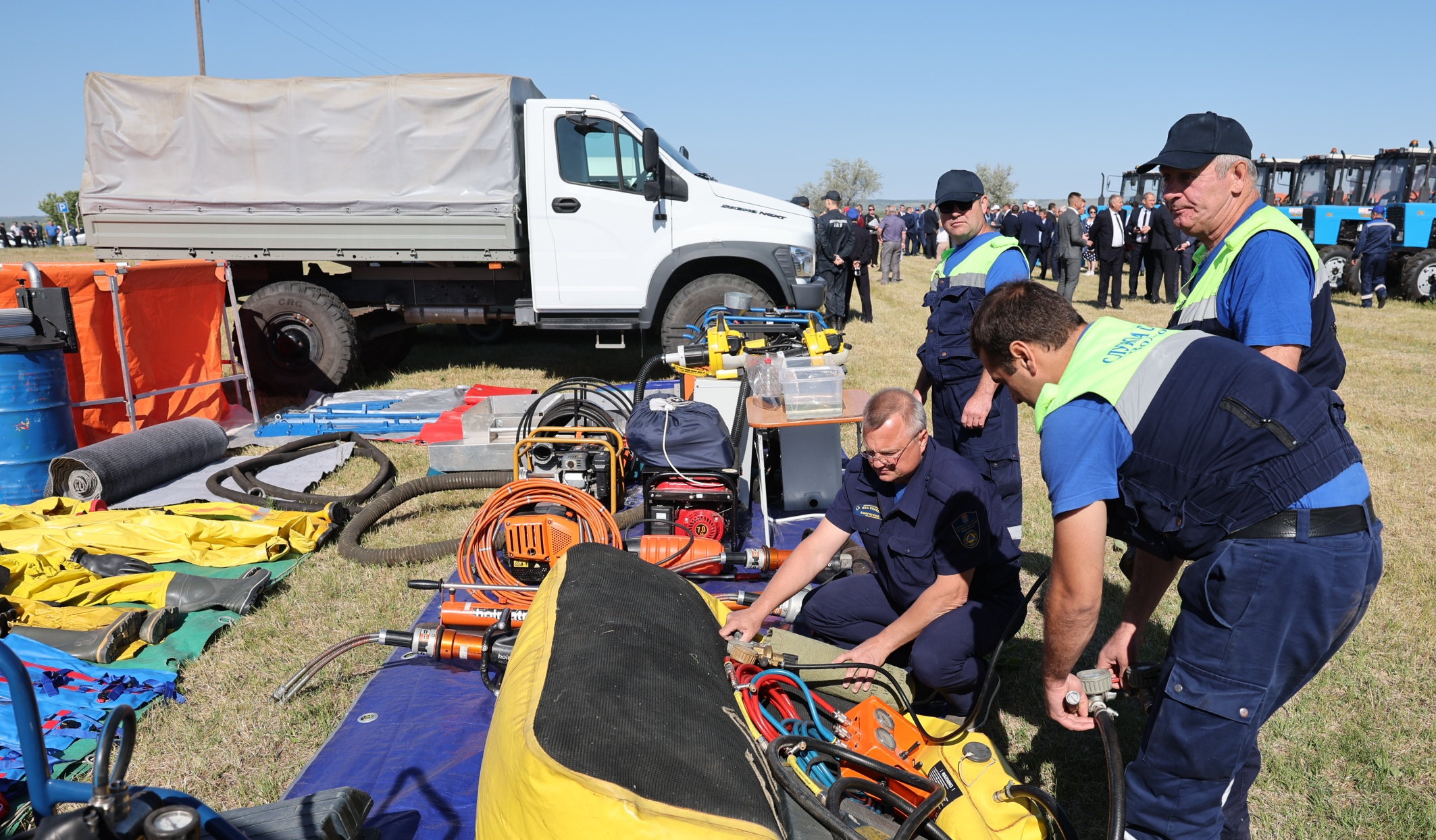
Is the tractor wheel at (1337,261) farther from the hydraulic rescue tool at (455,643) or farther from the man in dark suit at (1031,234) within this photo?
the hydraulic rescue tool at (455,643)

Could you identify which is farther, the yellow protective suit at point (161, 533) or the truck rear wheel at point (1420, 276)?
the truck rear wheel at point (1420, 276)

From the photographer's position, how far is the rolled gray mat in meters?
5.27

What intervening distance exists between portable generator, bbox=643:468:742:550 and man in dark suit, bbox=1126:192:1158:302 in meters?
12.4

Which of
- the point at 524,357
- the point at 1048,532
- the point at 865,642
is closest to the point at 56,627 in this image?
the point at 865,642

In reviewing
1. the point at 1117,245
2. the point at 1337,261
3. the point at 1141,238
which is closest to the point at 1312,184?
the point at 1337,261

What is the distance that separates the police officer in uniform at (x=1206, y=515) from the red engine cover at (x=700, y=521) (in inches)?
105

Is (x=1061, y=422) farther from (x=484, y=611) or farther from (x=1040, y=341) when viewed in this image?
(x=484, y=611)

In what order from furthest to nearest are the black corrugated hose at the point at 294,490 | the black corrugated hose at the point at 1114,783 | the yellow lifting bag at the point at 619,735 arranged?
1. the black corrugated hose at the point at 294,490
2. the black corrugated hose at the point at 1114,783
3. the yellow lifting bag at the point at 619,735

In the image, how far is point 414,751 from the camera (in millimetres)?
2898

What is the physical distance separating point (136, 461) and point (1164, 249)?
1425 centimetres

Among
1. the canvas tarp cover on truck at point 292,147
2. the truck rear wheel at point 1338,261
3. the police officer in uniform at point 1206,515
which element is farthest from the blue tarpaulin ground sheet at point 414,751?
the truck rear wheel at point 1338,261

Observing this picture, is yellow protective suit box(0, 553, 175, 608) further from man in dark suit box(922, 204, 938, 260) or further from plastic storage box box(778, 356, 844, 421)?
man in dark suit box(922, 204, 938, 260)

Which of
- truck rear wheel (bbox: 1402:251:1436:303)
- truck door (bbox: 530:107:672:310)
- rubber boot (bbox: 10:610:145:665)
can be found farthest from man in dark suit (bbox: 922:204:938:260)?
rubber boot (bbox: 10:610:145:665)

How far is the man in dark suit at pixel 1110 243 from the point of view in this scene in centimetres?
1395
